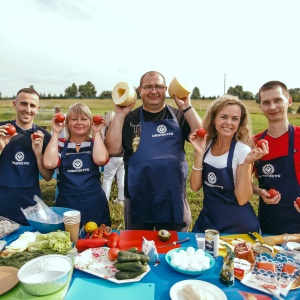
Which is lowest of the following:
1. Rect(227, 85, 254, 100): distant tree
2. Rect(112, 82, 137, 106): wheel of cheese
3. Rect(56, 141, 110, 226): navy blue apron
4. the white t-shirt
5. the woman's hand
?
Rect(56, 141, 110, 226): navy blue apron

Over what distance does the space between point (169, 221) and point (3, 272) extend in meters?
1.70

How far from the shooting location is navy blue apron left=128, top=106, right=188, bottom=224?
2.83m

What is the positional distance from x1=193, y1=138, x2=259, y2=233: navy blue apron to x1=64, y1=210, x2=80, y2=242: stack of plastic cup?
4.09 ft

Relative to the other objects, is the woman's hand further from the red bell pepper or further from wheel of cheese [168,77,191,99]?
the red bell pepper

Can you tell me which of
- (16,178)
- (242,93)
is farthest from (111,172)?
(242,93)

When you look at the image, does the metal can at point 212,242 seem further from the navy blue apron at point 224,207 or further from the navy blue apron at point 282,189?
the navy blue apron at point 282,189

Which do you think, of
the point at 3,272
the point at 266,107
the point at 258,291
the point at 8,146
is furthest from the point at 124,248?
the point at 266,107

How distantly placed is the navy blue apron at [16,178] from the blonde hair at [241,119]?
2.11 metres

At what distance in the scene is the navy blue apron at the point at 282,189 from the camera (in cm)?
267

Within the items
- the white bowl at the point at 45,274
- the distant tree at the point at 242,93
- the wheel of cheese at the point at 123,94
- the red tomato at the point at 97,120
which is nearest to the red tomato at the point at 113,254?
the white bowl at the point at 45,274

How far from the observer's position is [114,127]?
10.0ft

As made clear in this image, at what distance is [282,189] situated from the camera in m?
2.71

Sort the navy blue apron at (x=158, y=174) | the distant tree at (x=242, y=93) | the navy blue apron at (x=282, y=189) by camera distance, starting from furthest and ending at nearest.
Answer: the distant tree at (x=242, y=93)
the navy blue apron at (x=158, y=174)
the navy blue apron at (x=282, y=189)

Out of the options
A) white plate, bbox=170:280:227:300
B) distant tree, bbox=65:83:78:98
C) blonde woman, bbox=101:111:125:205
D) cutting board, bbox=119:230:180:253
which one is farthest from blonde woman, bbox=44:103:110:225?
distant tree, bbox=65:83:78:98
